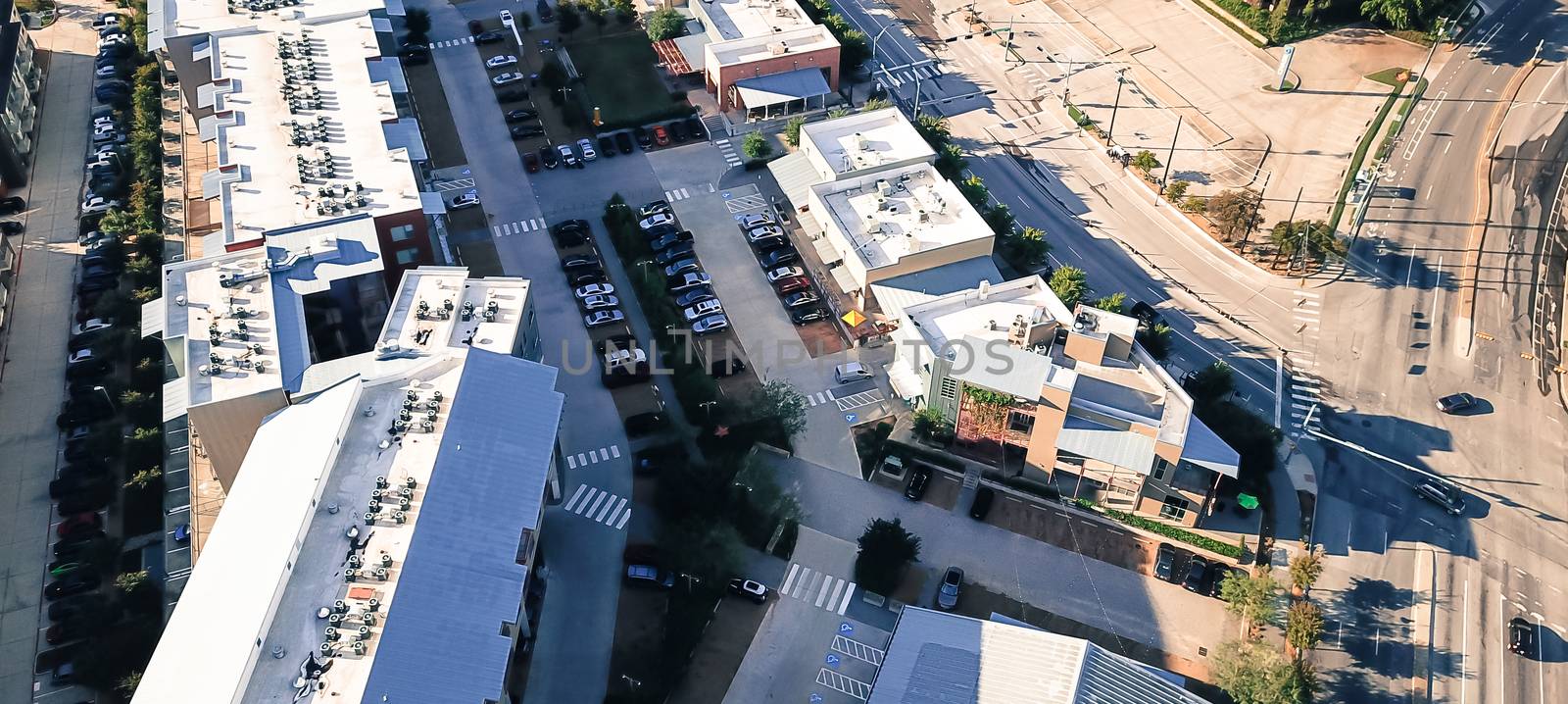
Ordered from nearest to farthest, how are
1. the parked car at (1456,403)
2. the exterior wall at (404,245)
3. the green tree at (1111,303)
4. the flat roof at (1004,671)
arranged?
1. the flat roof at (1004,671)
2. the exterior wall at (404,245)
3. the parked car at (1456,403)
4. the green tree at (1111,303)

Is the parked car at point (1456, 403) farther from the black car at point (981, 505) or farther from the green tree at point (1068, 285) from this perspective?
the black car at point (981, 505)

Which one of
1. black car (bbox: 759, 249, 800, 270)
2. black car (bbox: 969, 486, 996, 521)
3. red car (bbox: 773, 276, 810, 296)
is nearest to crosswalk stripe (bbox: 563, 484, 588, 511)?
red car (bbox: 773, 276, 810, 296)

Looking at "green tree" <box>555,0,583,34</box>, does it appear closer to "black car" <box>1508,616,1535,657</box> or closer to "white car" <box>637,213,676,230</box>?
"white car" <box>637,213,676,230</box>

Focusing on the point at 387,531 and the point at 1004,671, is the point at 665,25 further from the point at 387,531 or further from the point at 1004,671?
the point at 1004,671

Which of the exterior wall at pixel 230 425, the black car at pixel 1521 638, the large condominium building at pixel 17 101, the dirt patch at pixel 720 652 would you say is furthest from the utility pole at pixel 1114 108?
the large condominium building at pixel 17 101

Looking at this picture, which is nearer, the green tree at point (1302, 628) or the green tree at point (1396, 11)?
the green tree at point (1302, 628)

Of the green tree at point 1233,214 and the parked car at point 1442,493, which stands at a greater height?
the green tree at point 1233,214

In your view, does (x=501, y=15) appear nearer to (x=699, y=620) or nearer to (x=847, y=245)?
(x=847, y=245)

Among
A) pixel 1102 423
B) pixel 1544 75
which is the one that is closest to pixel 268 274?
pixel 1102 423
